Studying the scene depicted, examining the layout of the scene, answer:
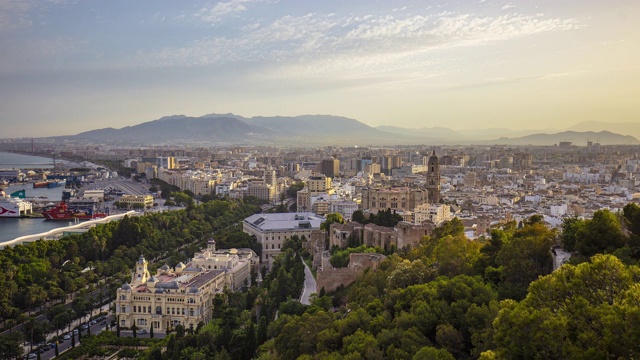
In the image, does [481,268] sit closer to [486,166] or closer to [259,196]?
[259,196]

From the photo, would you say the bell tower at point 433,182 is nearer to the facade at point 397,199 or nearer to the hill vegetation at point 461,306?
the facade at point 397,199

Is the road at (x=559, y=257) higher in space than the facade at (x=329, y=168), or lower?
higher

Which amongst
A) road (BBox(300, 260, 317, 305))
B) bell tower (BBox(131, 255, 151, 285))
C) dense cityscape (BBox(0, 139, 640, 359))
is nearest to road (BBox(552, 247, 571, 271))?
dense cityscape (BBox(0, 139, 640, 359))

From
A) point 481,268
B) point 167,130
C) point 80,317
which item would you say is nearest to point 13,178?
point 80,317

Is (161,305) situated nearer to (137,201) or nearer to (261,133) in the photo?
(137,201)

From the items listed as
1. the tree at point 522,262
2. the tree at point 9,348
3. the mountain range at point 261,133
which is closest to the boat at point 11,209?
the tree at point 9,348

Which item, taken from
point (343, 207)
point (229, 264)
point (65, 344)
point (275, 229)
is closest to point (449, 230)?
point (229, 264)
